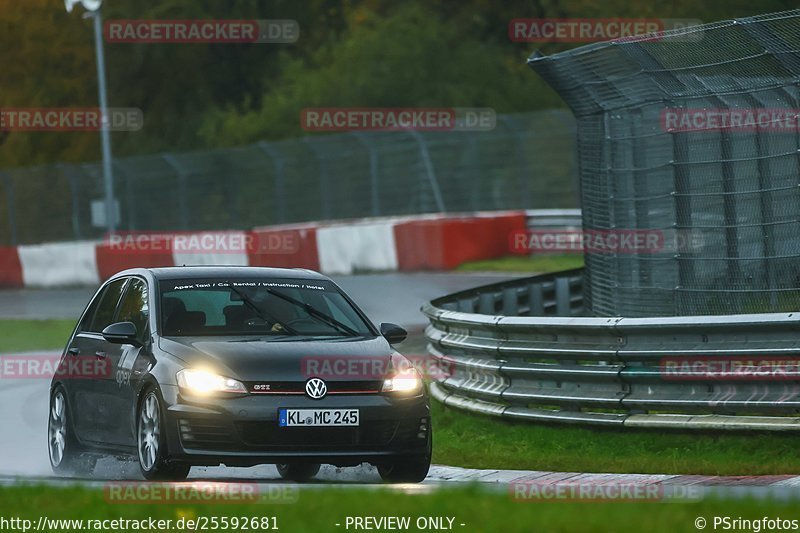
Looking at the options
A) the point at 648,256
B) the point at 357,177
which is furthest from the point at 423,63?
the point at 648,256

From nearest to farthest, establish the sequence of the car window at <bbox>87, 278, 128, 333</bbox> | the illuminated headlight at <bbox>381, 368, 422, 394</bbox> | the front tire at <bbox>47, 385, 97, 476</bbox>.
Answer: the illuminated headlight at <bbox>381, 368, 422, 394</bbox> < the front tire at <bbox>47, 385, 97, 476</bbox> < the car window at <bbox>87, 278, 128, 333</bbox>

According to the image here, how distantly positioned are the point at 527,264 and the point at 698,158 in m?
15.6

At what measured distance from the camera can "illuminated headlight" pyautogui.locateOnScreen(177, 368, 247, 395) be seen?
10203 mm

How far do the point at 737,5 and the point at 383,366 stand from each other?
3125cm

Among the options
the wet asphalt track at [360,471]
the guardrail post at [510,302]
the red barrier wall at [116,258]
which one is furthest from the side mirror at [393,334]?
the red barrier wall at [116,258]

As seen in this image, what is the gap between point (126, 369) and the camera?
36.6ft

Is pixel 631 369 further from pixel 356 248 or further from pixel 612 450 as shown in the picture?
pixel 356 248

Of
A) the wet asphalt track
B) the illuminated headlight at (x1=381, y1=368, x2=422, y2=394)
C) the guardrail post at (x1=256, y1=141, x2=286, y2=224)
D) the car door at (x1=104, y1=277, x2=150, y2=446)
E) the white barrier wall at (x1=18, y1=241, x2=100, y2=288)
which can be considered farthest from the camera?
the guardrail post at (x1=256, y1=141, x2=286, y2=224)

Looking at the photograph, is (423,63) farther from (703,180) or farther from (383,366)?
(383,366)

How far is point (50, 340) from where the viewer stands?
23.7 m

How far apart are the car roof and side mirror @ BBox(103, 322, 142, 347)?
1.88 ft

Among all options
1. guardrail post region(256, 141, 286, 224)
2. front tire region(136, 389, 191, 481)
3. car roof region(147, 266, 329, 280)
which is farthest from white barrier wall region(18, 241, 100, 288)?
front tire region(136, 389, 191, 481)

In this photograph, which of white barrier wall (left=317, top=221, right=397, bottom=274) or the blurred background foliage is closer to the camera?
white barrier wall (left=317, top=221, right=397, bottom=274)

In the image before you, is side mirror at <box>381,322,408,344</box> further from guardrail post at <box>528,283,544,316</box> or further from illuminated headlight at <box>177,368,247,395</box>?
guardrail post at <box>528,283,544,316</box>
